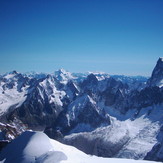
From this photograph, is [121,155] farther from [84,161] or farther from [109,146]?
[84,161]

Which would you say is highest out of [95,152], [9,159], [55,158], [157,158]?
[55,158]

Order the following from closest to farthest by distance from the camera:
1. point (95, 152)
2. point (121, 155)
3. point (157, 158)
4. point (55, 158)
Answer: point (55, 158), point (157, 158), point (121, 155), point (95, 152)

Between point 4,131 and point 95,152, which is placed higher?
point 4,131

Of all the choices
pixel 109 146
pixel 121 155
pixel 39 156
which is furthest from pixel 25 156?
pixel 109 146

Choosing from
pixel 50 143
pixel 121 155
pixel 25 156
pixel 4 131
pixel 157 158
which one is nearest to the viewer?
pixel 25 156

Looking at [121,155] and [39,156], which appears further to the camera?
[121,155]

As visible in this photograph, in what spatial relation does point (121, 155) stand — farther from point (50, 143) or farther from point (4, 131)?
point (50, 143)

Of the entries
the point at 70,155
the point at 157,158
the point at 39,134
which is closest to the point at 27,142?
the point at 39,134
